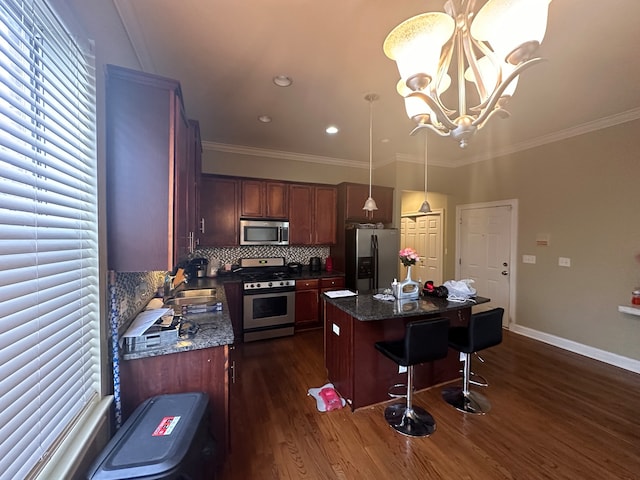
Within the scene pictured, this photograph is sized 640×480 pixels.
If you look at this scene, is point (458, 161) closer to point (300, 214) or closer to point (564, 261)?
point (564, 261)

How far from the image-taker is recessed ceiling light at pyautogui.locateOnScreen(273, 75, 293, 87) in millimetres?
2340

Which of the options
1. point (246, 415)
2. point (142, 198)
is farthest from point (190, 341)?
point (246, 415)

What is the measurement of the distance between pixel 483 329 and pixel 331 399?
143 cm

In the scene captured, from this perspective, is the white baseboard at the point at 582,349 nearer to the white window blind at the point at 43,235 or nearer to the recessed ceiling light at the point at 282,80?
the recessed ceiling light at the point at 282,80

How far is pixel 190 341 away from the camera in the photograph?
155 cm

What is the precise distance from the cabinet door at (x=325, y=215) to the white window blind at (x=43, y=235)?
3.38m

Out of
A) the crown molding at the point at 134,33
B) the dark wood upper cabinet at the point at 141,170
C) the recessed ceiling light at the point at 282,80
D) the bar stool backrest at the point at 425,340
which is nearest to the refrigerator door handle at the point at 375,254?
the bar stool backrest at the point at 425,340

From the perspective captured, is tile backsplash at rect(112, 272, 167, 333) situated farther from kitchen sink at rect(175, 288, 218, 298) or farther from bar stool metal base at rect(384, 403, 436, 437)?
bar stool metal base at rect(384, 403, 436, 437)

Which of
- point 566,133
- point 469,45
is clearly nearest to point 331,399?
point 469,45

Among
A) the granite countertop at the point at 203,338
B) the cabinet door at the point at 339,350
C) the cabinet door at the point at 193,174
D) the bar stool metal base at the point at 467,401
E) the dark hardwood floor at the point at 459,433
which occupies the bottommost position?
the dark hardwood floor at the point at 459,433

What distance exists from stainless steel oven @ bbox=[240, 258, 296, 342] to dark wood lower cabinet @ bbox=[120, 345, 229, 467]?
199 cm

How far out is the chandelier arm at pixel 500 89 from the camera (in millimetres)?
1184

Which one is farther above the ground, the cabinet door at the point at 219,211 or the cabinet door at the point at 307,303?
the cabinet door at the point at 219,211

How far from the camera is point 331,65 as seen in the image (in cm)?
217
